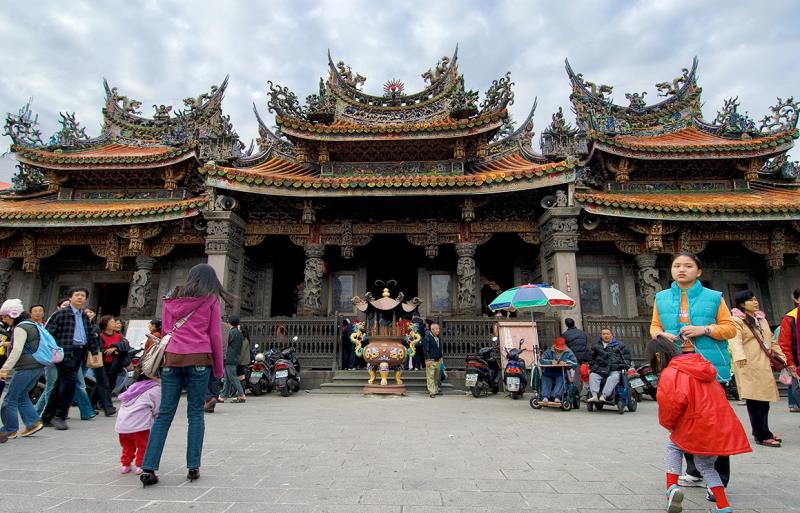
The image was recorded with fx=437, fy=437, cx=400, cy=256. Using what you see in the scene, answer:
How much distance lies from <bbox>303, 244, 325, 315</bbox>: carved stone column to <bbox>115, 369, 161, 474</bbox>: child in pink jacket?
834 centimetres

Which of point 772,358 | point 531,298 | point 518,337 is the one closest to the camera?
point 772,358

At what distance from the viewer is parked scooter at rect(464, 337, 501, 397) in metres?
9.26

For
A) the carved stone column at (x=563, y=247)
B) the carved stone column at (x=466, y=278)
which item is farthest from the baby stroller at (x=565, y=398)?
the carved stone column at (x=466, y=278)

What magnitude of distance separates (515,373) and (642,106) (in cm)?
1196

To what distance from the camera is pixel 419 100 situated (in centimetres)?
1491

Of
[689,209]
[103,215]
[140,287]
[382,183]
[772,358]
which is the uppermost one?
[382,183]

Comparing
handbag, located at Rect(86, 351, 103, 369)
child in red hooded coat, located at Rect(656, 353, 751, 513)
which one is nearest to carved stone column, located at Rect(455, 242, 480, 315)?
handbag, located at Rect(86, 351, 103, 369)

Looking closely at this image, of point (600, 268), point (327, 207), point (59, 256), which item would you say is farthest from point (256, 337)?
point (600, 268)

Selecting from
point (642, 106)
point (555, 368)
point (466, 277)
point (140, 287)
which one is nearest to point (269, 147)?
point (140, 287)

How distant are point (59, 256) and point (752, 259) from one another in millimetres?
21847

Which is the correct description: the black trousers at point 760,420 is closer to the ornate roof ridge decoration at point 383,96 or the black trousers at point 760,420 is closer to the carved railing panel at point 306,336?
the carved railing panel at point 306,336

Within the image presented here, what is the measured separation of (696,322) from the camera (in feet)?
10.1

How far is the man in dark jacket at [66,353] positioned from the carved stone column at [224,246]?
561cm

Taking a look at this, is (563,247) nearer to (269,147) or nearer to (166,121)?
(269,147)
